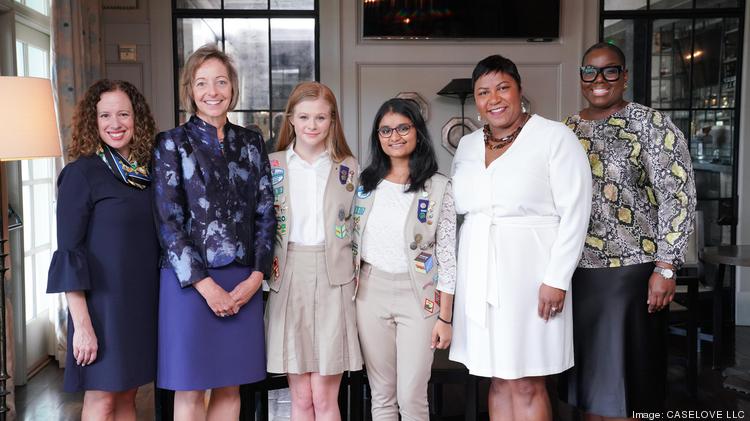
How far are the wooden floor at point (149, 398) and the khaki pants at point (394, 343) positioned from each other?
2.96 ft

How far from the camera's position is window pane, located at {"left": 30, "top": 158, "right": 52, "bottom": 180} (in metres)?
4.00

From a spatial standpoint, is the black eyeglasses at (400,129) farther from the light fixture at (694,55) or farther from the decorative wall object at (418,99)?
the light fixture at (694,55)

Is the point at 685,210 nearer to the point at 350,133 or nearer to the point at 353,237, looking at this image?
the point at 353,237

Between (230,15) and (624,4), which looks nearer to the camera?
(230,15)

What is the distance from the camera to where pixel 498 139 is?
7.45ft

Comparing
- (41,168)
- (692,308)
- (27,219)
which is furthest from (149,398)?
(692,308)

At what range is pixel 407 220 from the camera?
7.23 feet

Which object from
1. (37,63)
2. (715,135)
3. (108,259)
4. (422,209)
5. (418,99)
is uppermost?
(37,63)

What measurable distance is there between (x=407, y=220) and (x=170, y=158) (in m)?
0.76

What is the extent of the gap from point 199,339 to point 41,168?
8.27ft

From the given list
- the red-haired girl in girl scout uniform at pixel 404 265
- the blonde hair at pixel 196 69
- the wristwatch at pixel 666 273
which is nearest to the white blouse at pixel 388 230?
the red-haired girl in girl scout uniform at pixel 404 265

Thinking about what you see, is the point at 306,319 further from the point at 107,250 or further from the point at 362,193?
the point at 107,250

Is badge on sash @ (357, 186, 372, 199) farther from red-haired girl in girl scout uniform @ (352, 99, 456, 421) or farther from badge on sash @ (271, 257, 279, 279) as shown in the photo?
badge on sash @ (271, 257, 279, 279)

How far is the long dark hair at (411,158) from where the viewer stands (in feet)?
7.34
